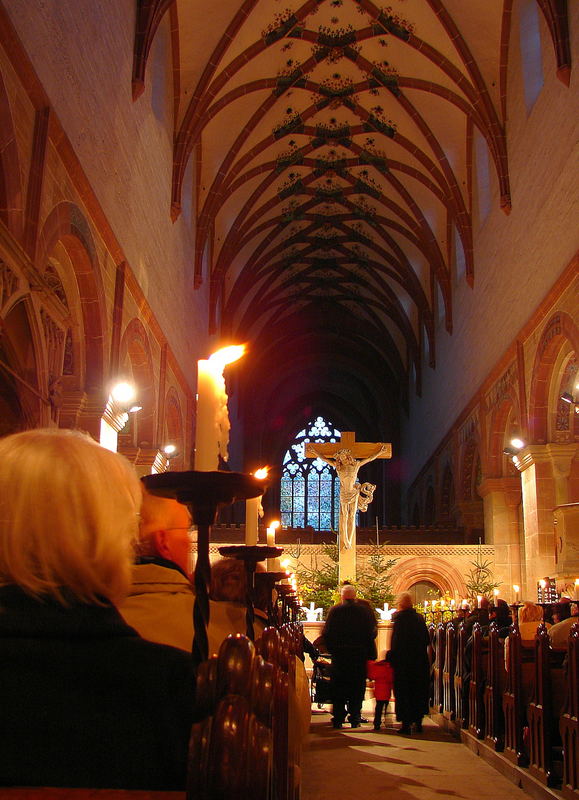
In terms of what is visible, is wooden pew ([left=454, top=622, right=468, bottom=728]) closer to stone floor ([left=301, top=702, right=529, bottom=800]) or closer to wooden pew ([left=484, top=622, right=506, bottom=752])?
stone floor ([left=301, top=702, right=529, bottom=800])

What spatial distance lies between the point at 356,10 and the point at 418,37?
1.47 metres

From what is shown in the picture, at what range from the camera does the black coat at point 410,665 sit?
7.98m

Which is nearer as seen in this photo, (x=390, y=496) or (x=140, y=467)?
(x=140, y=467)

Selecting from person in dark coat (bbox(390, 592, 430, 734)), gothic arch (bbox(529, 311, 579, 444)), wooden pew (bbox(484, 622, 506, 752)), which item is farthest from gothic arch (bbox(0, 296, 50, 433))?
gothic arch (bbox(529, 311, 579, 444))

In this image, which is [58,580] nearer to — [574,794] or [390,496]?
[574,794]

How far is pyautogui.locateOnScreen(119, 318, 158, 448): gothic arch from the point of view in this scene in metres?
13.8

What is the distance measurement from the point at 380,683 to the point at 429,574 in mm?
11711

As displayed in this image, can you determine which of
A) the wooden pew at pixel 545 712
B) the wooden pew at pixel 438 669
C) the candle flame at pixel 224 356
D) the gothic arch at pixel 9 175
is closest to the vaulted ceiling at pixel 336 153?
the gothic arch at pixel 9 175

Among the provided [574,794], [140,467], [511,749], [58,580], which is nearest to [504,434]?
[140,467]

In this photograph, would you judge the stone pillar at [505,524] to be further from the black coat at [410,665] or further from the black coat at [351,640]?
the black coat at [351,640]

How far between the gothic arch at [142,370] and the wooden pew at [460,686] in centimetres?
731

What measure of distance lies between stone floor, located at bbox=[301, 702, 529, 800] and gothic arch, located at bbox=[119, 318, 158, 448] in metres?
7.60

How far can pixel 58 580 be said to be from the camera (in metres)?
1.43

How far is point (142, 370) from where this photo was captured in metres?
15.4
